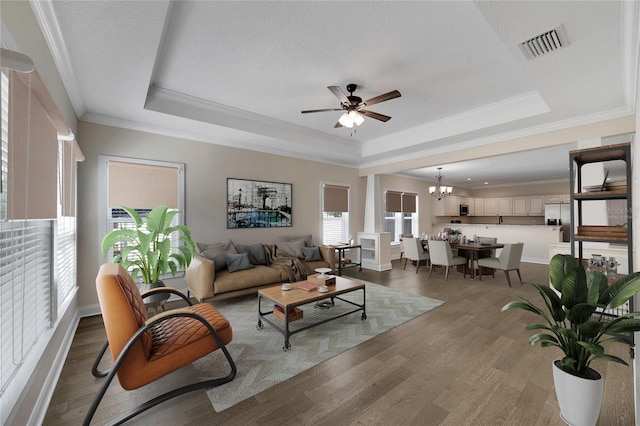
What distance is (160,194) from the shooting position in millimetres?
4137

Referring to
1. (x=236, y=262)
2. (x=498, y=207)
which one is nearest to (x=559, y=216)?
(x=498, y=207)

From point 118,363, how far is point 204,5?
8.40 feet

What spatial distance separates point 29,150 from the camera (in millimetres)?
1485

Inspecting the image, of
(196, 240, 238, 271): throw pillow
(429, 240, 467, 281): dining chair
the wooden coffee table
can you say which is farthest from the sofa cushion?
(429, 240, 467, 281): dining chair

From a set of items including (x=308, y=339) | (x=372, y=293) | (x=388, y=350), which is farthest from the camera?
(x=372, y=293)

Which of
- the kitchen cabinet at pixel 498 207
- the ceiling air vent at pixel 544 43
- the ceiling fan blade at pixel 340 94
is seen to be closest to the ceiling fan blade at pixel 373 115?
the ceiling fan blade at pixel 340 94

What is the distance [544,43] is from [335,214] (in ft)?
16.0

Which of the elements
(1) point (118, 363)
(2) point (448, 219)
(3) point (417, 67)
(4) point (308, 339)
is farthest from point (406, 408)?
(2) point (448, 219)

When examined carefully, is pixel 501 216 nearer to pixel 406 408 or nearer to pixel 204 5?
pixel 406 408

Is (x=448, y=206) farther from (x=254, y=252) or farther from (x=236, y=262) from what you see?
(x=236, y=262)

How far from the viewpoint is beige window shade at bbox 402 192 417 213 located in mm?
8422

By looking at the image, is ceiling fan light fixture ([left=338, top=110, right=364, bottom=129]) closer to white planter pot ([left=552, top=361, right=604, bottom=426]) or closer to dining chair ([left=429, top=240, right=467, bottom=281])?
Result: white planter pot ([left=552, top=361, right=604, bottom=426])

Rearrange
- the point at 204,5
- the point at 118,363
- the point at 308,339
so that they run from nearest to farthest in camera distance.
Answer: the point at 118,363 < the point at 204,5 < the point at 308,339

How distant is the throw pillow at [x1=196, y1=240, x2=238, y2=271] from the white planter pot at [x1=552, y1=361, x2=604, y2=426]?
385 centimetres
